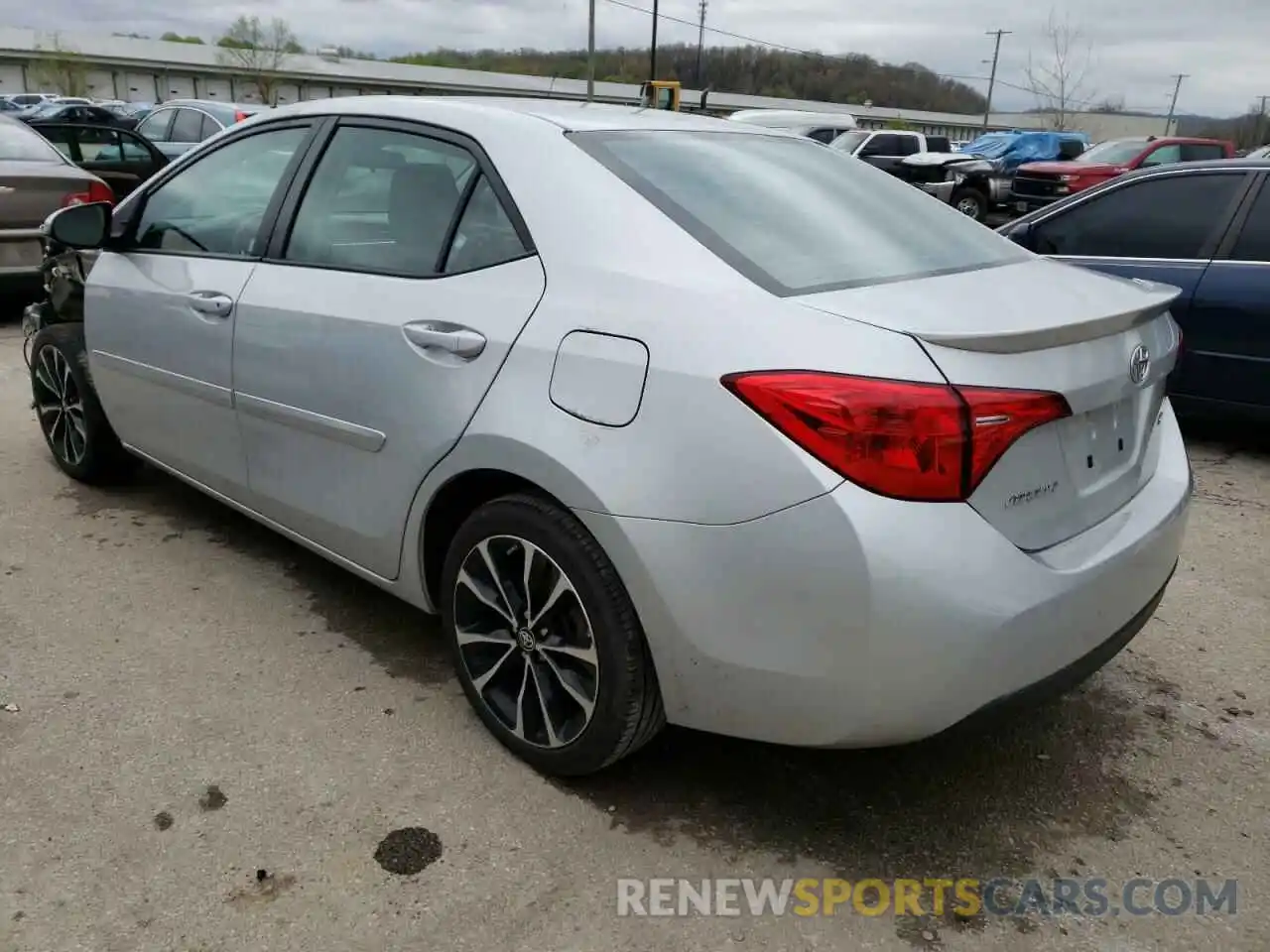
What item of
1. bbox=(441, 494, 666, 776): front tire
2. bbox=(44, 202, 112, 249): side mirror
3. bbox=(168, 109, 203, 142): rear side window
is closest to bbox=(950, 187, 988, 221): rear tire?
bbox=(168, 109, 203, 142): rear side window

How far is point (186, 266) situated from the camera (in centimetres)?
347

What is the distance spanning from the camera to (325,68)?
206 ft

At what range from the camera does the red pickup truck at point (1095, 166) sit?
15.5 meters

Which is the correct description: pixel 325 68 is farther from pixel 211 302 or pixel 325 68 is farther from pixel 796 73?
pixel 211 302

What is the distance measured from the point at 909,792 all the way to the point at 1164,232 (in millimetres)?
4206

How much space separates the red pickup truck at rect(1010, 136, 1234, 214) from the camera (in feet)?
50.8

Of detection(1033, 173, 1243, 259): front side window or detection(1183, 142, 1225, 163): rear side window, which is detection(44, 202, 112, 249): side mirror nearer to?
detection(1033, 173, 1243, 259): front side window

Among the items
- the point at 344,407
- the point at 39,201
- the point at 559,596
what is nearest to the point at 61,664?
the point at 344,407

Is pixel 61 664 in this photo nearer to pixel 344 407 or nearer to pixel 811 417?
pixel 344 407

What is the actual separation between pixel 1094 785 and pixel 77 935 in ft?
7.68

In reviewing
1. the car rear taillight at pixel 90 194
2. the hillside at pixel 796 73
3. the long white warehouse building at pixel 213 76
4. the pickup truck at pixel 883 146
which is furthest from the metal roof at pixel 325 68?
the car rear taillight at pixel 90 194

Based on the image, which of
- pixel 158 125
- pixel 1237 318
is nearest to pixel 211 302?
pixel 1237 318

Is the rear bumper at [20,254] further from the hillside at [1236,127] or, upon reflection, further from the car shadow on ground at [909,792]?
the hillside at [1236,127]

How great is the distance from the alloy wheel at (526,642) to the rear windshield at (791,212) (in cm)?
85
